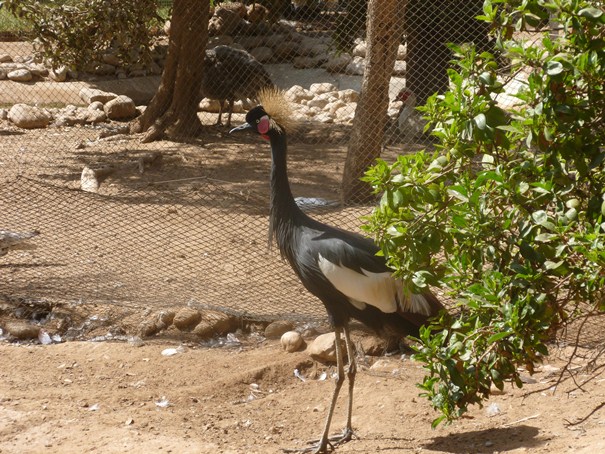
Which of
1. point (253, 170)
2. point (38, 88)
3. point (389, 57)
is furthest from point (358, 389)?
point (38, 88)

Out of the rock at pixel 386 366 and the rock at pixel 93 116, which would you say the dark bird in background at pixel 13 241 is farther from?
the rock at pixel 93 116

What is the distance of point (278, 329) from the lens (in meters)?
6.30

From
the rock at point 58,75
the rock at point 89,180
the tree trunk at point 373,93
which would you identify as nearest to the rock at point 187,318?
the tree trunk at point 373,93

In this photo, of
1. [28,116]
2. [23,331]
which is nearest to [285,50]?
[28,116]

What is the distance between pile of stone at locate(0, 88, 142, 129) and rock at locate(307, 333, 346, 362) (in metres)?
8.40

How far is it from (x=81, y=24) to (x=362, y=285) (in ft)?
17.3

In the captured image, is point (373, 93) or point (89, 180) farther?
point (89, 180)

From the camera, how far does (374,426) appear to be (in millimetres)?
5078

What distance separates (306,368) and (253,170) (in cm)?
554

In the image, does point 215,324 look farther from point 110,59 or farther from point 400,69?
point 400,69

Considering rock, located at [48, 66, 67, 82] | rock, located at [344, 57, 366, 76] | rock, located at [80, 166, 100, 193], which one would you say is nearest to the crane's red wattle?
rock, located at [80, 166, 100, 193]

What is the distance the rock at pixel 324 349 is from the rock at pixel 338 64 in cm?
1110

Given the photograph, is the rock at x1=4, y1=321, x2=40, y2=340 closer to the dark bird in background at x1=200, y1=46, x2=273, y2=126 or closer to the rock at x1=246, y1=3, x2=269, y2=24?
the dark bird in background at x1=200, y1=46, x2=273, y2=126

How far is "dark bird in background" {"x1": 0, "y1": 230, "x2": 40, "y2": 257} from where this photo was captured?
24.5 ft
